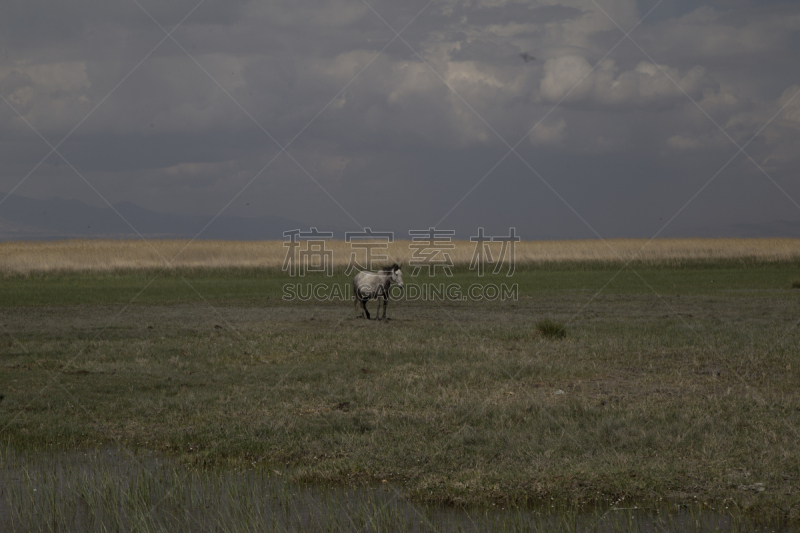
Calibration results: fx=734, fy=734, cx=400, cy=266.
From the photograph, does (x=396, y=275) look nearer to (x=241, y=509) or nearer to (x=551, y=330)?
(x=551, y=330)

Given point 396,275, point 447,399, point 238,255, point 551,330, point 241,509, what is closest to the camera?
point 241,509

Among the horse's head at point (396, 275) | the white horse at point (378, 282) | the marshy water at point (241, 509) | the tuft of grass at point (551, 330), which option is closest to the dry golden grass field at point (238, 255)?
the white horse at point (378, 282)

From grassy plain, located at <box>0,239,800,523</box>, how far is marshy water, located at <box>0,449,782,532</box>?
0.77 ft

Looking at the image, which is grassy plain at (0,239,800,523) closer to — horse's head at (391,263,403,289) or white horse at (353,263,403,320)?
white horse at (353,263,403,320)

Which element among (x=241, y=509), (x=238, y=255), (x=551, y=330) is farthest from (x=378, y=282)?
(x=238, y=255)

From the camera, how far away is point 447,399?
10414 millimetres

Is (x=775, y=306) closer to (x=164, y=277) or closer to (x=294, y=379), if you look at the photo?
(x=294, y=379)

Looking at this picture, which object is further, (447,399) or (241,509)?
(447,399)

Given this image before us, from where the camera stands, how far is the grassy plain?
7.28 metres

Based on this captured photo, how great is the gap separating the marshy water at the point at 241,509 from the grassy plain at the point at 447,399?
0.24m

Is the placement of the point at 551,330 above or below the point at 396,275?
below

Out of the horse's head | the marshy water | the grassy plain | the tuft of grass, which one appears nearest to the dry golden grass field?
the grassy plain

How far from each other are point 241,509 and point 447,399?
13.5 feet

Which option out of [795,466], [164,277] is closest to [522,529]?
[795,466]
